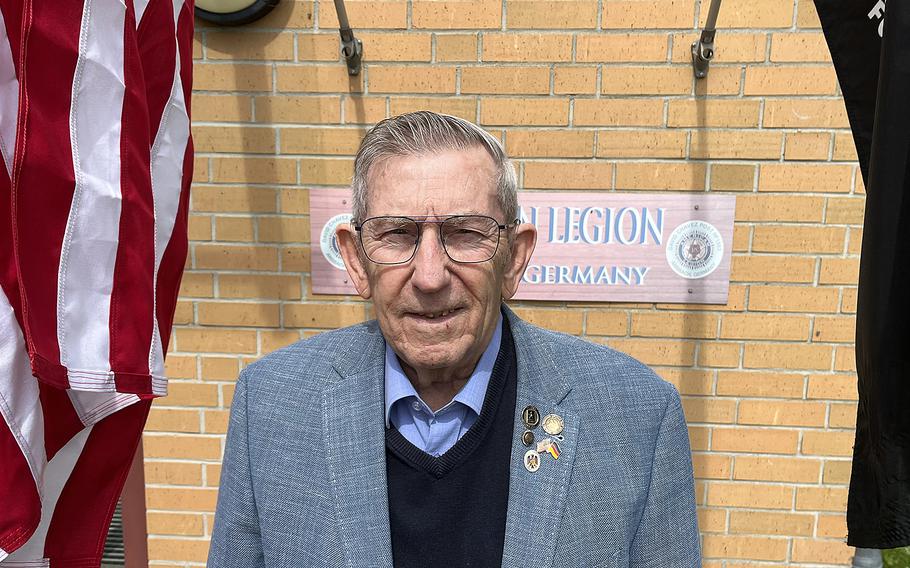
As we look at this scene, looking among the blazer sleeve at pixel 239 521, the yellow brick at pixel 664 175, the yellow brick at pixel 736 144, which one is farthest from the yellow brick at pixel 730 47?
the blazer sleeve at pixel 239 521

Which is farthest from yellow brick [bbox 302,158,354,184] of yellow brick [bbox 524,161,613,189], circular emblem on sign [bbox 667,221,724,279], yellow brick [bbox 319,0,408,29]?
circular emblem on sign [bbox 667,221,724,279]

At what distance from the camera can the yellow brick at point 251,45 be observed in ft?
9.48

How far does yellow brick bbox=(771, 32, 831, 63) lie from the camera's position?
2730mm

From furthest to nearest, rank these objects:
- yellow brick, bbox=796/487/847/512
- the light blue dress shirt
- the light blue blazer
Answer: yellow brick, bbox=796/487/847/512, the light blue dress shirt, the light blue blazer

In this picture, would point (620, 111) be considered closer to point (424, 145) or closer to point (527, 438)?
point (424, 145)

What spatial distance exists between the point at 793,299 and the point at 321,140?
2171mm

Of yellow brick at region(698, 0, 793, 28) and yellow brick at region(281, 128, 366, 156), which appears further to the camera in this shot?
yellow brick at region(281, 128, 366, 156)

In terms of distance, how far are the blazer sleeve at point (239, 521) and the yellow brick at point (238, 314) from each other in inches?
55.4

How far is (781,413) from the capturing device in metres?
3.00

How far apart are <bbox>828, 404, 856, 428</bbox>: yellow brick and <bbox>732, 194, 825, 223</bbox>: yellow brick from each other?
841 millimetres

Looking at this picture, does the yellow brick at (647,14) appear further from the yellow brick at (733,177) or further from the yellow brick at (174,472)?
the yellow brick at (174,472)

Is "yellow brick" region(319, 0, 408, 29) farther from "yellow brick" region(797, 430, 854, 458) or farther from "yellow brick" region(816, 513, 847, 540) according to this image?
"yellow brick" region(816, 513, 847, 540)

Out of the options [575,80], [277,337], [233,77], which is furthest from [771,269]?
[233,77]

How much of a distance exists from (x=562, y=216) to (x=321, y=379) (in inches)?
60.5
